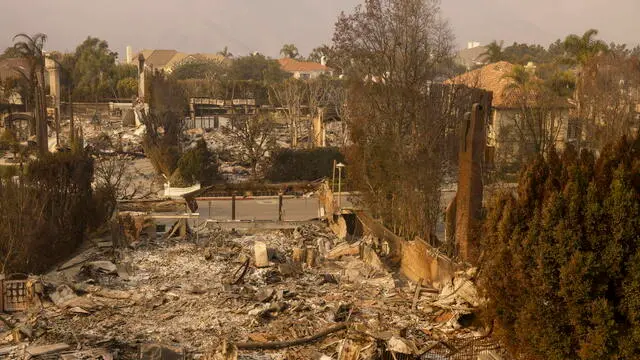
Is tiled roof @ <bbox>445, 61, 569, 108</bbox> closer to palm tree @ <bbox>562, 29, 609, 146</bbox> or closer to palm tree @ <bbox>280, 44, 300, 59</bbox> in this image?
palm tree @ <bbox>562, 29, 609, 146</bbox>

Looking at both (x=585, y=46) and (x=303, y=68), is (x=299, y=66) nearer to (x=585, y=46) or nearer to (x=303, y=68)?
(x=303, y=68)

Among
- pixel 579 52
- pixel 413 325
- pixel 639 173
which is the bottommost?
pixel 413 325

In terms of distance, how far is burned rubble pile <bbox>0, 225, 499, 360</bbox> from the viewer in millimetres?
10477

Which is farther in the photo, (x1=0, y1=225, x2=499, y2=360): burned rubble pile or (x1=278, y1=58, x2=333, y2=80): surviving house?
(x1=278, y1=58, x2=333, y2=80): surviving house

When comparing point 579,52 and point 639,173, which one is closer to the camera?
point 639,173

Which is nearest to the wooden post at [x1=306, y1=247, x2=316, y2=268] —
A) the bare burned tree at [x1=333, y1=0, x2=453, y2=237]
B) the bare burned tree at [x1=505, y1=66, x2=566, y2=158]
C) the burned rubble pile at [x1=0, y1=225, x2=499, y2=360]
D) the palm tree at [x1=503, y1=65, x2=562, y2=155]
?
the burned rubble pile at [x1=0, y1=225, x2=499, y2=360]

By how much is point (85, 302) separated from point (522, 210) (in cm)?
806

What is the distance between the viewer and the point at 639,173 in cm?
864

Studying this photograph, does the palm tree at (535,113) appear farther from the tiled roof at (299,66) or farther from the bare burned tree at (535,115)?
the tiled roof at (299,66)

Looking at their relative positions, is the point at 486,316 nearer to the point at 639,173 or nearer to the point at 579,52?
the point at 639,173

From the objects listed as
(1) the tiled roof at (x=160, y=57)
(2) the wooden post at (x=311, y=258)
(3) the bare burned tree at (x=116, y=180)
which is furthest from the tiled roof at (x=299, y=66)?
(2) the wooden post at (x=311, y=258)

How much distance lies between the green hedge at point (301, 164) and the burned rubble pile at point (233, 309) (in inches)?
581

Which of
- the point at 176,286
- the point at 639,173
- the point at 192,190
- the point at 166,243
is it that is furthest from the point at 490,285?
the point at 192,190

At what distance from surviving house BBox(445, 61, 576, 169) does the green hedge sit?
22.1 ft
